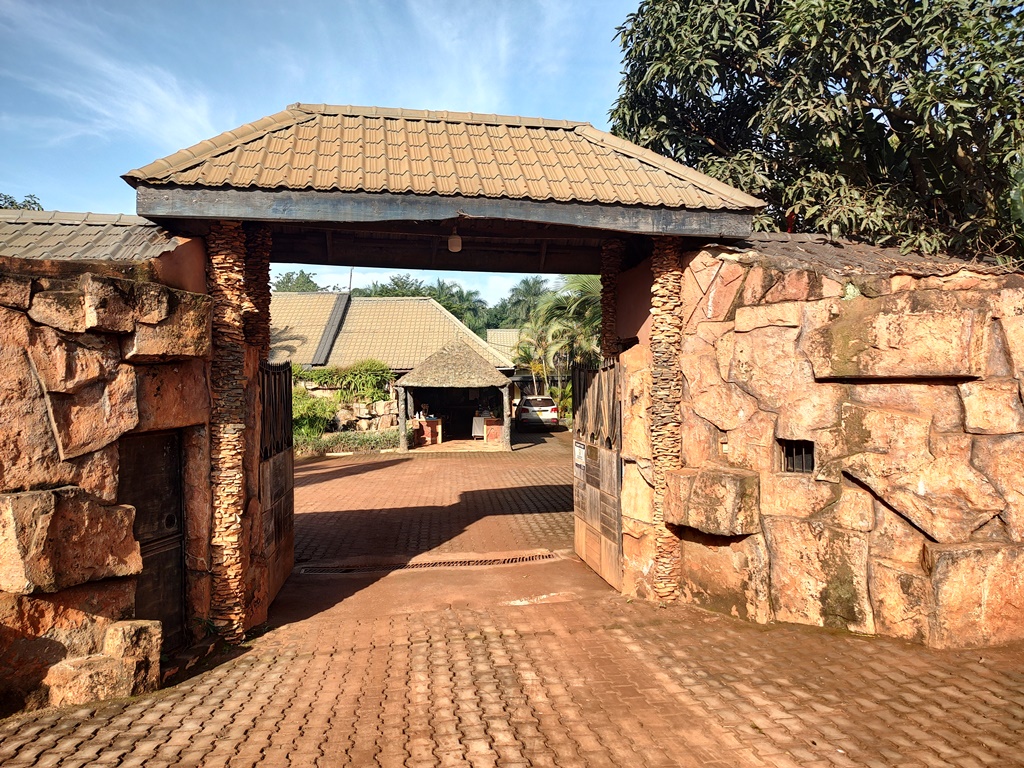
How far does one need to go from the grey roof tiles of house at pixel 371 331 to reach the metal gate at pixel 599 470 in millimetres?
15103

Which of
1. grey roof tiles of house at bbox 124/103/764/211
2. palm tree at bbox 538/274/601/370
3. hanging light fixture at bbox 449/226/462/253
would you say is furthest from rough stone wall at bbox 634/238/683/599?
palm tree at bbox 538/274/601/370

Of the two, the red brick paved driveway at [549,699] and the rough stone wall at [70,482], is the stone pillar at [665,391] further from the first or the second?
the rough stone wall at [70,482]

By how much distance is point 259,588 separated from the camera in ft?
20.3

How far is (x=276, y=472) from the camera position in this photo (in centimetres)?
737

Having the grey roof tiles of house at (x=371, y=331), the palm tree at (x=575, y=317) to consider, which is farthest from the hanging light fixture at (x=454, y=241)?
the grey roof tiles of house at (x=371, y=331)

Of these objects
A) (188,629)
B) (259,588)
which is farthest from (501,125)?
(188,629)

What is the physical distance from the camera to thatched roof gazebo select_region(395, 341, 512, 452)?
2120 centimetres

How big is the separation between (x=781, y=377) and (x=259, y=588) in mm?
5568

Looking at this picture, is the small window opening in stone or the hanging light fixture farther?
the hanging light fixture

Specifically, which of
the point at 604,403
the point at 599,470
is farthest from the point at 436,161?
the point at 599,470

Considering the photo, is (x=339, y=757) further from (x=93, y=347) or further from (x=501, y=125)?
(x=501, y=125)

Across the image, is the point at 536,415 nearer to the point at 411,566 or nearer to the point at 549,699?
the point at 411,566

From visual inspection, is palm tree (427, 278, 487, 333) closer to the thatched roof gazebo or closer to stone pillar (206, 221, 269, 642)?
the thatched roof gazebo

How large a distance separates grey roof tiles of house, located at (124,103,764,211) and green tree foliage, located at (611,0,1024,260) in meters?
3.11
